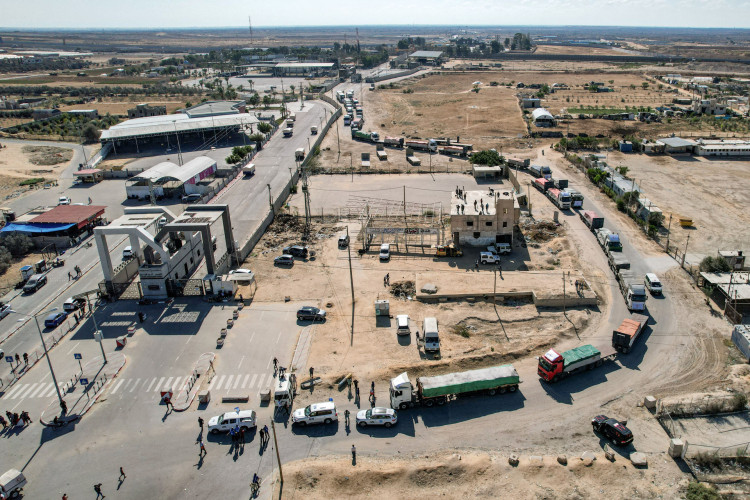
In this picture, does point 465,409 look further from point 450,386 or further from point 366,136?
point 366,136

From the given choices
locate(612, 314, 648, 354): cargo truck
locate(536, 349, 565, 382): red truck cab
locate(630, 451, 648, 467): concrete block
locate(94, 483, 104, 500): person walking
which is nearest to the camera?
locate(94, 483, 104, 500): person walking

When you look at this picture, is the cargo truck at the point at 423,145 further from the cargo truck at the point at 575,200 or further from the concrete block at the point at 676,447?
the concrete block at the point at 676,447

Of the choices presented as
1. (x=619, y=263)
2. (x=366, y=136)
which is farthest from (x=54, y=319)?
(x=366, y=136)

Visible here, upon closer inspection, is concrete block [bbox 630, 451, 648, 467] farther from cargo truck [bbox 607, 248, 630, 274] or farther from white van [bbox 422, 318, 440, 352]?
cargo truck [bbox 607, 248, 630, 274]

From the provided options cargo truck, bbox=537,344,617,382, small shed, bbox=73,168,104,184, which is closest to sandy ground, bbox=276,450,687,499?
cargo truck, bbox=537,344,617,382

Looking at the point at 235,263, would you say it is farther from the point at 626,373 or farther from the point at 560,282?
the point at 626,373

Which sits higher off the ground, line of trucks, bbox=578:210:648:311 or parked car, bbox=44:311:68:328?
line of trucks, bbox=578:210:648:311

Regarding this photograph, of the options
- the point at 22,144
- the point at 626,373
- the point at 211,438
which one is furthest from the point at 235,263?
the point at 22,144
